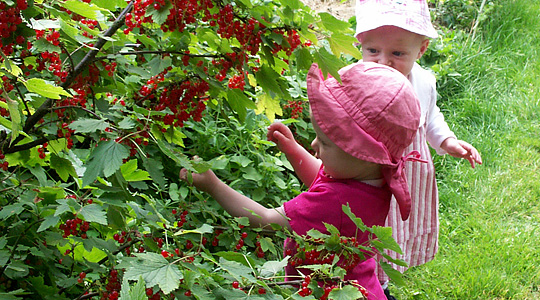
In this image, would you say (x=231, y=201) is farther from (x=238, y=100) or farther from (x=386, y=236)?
(x=386, y=236)

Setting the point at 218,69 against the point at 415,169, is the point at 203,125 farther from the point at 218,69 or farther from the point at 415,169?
the point at 218,69

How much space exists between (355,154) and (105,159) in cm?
86

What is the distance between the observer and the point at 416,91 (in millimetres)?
2850

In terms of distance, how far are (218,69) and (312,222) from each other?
2.02 ft

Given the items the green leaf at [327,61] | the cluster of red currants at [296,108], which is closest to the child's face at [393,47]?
the cluster of red currants at [296,108]

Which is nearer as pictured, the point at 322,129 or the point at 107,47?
the point at 107,47

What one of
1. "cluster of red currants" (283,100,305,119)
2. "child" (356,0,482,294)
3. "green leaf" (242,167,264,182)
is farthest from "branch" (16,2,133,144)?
"cluster of red currants" (283,100,305,119)

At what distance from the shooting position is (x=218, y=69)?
1.86 meters

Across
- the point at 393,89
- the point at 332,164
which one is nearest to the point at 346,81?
the point at 393,89

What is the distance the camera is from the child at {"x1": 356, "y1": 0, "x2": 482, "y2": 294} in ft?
8.75

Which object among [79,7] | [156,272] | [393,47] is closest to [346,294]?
[156,272]

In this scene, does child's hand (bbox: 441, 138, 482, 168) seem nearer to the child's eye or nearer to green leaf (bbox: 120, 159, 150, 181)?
the child's eye

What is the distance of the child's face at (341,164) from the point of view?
203cm

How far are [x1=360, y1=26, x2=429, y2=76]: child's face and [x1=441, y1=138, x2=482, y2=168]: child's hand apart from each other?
0.42 meters
